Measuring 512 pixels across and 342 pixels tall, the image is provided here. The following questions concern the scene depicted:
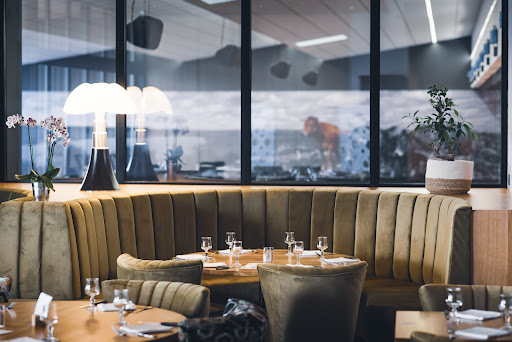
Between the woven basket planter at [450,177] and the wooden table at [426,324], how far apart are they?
209 cm

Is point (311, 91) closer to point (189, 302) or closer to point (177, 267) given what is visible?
point (177, 267)

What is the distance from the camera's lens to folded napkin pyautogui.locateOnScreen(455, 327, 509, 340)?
232 cm

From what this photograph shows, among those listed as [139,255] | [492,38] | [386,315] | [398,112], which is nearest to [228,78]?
[398,112]

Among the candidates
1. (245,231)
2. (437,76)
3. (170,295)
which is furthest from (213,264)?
(437,76)

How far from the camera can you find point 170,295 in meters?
2.96

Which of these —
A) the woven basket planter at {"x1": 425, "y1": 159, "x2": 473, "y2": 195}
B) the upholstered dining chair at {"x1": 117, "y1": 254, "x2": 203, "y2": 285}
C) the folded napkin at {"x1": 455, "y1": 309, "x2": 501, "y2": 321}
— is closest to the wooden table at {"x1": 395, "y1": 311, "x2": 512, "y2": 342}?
the folded napkin at {"x1": 455, "y1": 309, "x2": 501, "y2": 321}

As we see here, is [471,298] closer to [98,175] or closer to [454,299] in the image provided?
[454,299]

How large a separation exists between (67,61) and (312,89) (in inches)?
89.0

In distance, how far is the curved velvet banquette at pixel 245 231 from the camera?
3.87 meters

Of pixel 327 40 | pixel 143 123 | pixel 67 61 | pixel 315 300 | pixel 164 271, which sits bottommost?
pixel 315 300

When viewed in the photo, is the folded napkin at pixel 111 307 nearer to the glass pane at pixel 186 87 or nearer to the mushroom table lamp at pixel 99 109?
the mushroom table lamp at pixel 99 109

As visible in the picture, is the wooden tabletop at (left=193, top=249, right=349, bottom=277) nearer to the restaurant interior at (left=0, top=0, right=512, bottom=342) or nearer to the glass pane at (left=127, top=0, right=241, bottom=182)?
the restaurant interior at (left=0, top=0, right=512, bottom=342)

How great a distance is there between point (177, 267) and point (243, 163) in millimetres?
2328

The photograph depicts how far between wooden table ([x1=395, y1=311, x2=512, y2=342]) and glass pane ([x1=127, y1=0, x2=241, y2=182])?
10.6 ft
